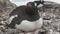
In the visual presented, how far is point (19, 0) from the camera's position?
13.0 feet

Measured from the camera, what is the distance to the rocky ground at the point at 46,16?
8.84 feet

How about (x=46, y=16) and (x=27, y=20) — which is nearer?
(x=27, y=20)

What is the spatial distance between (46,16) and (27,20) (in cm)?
82

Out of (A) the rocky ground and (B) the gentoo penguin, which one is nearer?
(B) the gentoo penguin

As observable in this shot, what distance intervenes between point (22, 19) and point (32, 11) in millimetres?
184

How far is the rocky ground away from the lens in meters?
2.69

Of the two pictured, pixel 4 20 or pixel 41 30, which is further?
pixel 4 20

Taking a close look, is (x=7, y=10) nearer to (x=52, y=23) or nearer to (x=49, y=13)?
(x=49, y=13)

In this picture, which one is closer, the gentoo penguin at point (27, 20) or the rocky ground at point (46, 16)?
the gentoo penguin at point (27, 20)

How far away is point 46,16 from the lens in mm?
3326

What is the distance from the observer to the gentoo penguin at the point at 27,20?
101 inches

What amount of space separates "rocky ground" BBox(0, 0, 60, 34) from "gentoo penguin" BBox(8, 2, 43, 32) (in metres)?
0.10

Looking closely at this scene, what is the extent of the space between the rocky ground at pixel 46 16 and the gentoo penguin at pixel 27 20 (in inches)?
3.9

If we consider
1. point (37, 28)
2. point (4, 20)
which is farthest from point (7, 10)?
point (37, 28)
